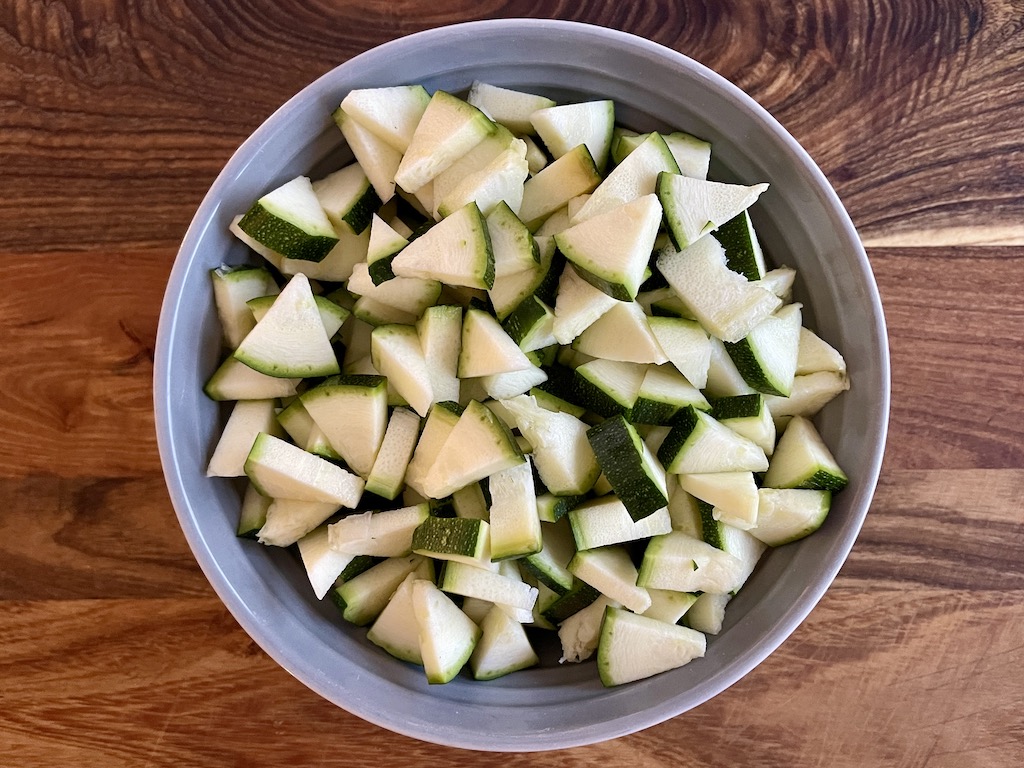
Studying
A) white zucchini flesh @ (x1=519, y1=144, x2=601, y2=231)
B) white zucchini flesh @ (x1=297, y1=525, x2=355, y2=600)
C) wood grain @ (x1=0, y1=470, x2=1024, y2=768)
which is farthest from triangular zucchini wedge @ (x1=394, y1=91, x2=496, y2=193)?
wood grain @ (x1=0, y1=470, x2=1024, y2=768)

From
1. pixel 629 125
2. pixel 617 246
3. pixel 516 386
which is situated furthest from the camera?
pixel 629 125

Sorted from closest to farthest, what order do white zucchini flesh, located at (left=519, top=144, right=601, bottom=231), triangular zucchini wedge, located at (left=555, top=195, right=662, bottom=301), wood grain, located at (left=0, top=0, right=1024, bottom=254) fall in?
triangular zucchini wedge, located at (left=555, top=195, right=662, bottom=301)
white zucchini flesh, located at (left=519, top=144, right=601, bottom=231)
wood grain, located at (left=0, top=0, right=1024, bottom=254)

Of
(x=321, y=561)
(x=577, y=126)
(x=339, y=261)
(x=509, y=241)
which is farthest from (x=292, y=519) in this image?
(x=577, y=126)

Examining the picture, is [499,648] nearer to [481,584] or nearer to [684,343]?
[481,584]

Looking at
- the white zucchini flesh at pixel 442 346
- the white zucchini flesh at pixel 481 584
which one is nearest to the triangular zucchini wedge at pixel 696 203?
the white zucchini flesh at pixel 442 346

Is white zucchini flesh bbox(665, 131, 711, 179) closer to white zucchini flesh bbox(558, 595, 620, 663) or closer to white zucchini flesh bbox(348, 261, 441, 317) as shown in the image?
white zucchini flesh bbox(348, 261, 441, 317)

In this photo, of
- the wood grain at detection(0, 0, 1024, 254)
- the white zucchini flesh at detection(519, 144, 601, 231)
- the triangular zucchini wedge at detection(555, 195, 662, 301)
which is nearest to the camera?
the triangular zucchini wedge at detection(555, 195, 662, 301)
